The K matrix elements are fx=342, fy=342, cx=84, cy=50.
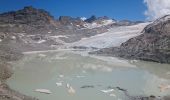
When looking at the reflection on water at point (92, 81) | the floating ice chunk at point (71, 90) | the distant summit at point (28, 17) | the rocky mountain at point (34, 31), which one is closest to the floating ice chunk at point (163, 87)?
the reflection on water at point (92, 81)

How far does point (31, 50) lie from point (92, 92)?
40.6 metres

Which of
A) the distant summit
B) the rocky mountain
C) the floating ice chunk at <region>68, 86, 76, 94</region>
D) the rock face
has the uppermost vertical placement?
the distant summit

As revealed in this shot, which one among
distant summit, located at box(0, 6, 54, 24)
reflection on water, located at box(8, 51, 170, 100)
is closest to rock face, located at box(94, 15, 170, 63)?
reflection on water, located at box(8, 51, 170, 100)

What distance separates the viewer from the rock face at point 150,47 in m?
49.3

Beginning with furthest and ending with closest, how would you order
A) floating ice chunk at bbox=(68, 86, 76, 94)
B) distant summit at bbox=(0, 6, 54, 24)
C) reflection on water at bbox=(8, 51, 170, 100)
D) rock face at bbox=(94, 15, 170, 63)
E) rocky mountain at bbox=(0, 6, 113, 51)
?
distant summit at bbox=(0, 6, 54, 24)
rocky mountain at bbox=(0, 6, 113, 51)
rock face at bbox=(94, 15, 170, 63)
floating ice chunk at bbox=(68, 86, 76, 94)
reflection on water at bbox=(8, 51, 170, 100)

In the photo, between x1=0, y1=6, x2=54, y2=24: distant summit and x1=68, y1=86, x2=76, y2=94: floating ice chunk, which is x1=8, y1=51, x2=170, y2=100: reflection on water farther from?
x1=0, y1=6, x2=54, y2=24: distant summit

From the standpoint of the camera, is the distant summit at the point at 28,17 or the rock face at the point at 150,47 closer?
the rock face at the point at 150,47

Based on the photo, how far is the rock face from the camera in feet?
162

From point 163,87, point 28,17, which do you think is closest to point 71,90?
point 163,87

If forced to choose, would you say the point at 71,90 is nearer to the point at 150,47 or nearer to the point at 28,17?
the point at 150,47

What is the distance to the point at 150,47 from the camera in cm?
5350

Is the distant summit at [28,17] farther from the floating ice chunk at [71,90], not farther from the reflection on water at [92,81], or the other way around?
the floating ice chunk at [71,90]

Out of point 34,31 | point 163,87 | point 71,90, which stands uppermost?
point 34,31

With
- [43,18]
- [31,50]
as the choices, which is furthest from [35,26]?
[31,50]
